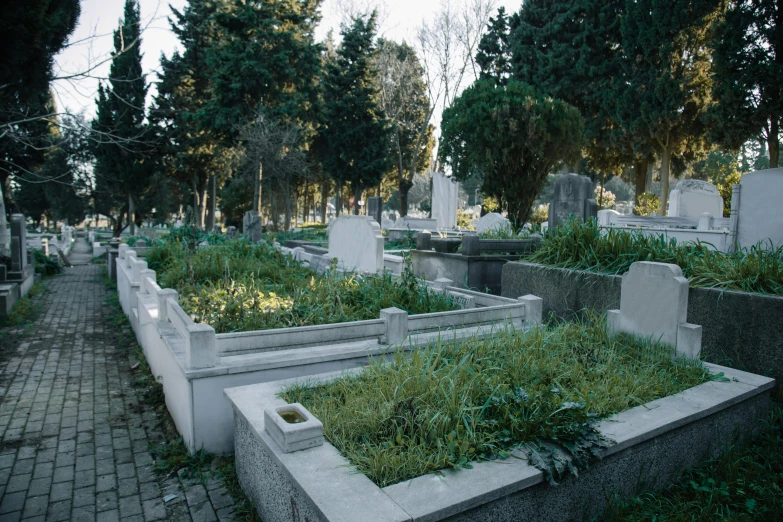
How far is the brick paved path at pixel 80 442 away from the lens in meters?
3.36

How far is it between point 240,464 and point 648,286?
12.2 feet

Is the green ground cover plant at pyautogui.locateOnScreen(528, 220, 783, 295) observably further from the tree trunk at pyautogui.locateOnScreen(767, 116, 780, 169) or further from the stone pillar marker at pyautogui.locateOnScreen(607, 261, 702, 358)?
the tree trunk at pyautogui.locateOnScreen(767, 116, 780, 169)

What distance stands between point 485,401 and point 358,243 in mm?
6692

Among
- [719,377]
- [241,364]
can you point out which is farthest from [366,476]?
[719,377]

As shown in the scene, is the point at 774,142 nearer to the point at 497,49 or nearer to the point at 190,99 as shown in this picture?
the point at 497,49

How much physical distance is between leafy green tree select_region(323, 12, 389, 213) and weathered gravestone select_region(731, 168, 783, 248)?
70.9 ft

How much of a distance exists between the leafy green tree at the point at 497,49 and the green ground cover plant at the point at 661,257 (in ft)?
74.5

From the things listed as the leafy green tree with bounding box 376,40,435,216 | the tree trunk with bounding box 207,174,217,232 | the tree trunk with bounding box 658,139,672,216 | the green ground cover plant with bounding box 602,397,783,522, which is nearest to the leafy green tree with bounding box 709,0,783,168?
the tree trunk with bounding box 658,139,672,216

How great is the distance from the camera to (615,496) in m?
2.98

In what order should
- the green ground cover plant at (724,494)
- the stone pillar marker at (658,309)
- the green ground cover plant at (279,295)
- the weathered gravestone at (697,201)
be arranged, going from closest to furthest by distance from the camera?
the green ground cover plant at (724,494) → the stone pillar marker at (658,309) → the green ground cover plant at (279,295) → the weathered gravestone at (697,201)

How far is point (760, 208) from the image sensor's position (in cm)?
821

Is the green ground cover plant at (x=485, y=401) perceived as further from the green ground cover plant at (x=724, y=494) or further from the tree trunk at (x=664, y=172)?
the tree trunk at (x=664, y=172)

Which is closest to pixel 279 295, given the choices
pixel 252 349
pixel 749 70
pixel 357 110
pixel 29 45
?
pixel 252 349

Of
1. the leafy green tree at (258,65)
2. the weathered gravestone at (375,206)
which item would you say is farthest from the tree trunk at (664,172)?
the leafy green tree at (258,65)
